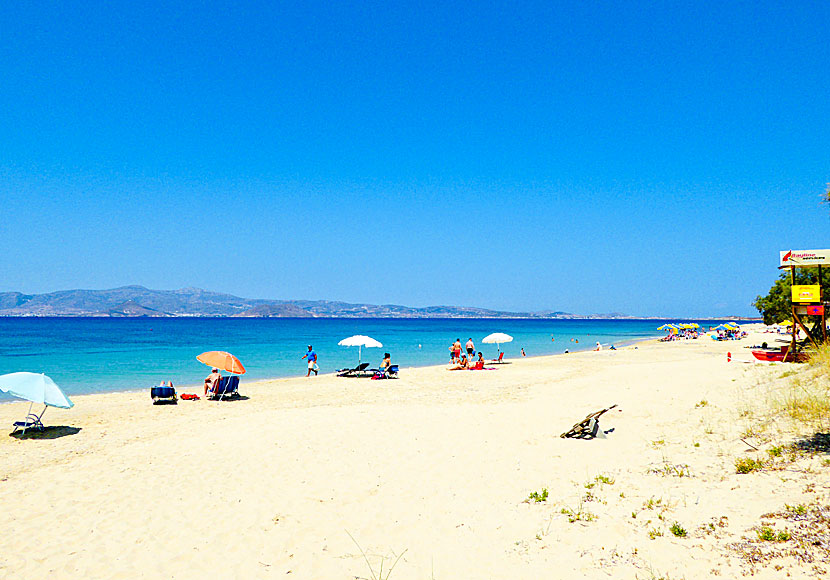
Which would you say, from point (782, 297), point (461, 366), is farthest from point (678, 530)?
point (782, 297)

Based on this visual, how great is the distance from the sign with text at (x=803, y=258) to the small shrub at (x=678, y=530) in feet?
39.5

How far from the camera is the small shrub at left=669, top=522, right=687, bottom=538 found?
15.2 ft

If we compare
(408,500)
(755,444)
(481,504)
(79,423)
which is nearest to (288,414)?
(79,423)

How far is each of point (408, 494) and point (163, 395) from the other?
11.4 meters

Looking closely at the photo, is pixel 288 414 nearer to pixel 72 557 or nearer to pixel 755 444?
pixel 72 557

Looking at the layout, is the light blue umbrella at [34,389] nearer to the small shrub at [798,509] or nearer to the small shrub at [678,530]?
the small shrub at [678,530]

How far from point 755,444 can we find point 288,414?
10.2 metres

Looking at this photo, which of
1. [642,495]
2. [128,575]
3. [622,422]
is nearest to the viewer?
[128,575]

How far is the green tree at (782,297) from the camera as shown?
2843cm

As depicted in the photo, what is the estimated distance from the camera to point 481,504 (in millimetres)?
6348

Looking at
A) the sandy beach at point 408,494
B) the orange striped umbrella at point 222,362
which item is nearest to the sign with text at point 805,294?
the sandy beach at point 408,494

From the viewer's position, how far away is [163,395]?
1518 cm

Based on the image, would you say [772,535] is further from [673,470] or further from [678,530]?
[673,470]

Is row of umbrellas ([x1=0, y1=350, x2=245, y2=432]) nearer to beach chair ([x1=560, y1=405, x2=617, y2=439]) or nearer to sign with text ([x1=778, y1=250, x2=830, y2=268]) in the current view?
beach chair ([x1=560, y1=405, x2=617, y2=439])
